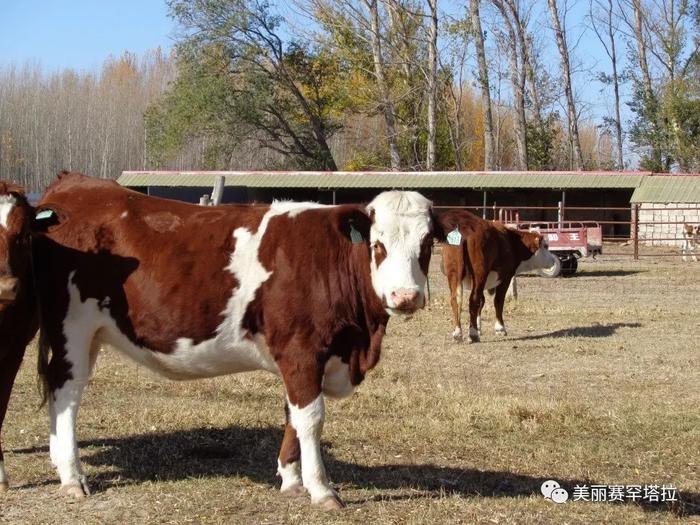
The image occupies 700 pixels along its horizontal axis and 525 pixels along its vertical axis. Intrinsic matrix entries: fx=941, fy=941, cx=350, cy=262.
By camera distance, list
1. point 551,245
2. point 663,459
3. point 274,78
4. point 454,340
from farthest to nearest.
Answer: point 274,78 < point 551,245 < point 454,340 < point 663,459

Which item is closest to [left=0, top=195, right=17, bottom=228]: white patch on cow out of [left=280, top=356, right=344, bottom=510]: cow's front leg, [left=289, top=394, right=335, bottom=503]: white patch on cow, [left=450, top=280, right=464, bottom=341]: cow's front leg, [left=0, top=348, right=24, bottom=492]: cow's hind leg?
[left=0, top=348, right=24, bottom=492]: cow's hind leg

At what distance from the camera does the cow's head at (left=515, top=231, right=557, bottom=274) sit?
15156 millimetres

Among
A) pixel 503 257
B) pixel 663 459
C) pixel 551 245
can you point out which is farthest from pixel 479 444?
pixel 551 245

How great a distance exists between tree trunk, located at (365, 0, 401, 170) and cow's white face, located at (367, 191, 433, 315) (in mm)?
39628

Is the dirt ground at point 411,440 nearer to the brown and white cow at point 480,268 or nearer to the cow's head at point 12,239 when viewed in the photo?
the brown and white cow at point 480,268

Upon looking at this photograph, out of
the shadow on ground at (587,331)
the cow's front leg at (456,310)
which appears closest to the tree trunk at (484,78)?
the shadow on ground at (587,331)

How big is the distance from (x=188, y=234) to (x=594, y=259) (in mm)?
22699

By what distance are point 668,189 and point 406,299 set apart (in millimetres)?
31172

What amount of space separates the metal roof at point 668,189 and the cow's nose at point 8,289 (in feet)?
99.8

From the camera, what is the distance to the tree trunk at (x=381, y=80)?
146 ft

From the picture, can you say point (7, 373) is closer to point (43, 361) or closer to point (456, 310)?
point (43, 361)

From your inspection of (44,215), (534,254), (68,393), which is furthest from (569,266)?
(44,215)

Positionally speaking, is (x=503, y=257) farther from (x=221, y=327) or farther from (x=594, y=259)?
(x=594, y=259)

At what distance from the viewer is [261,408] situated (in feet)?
27.0
